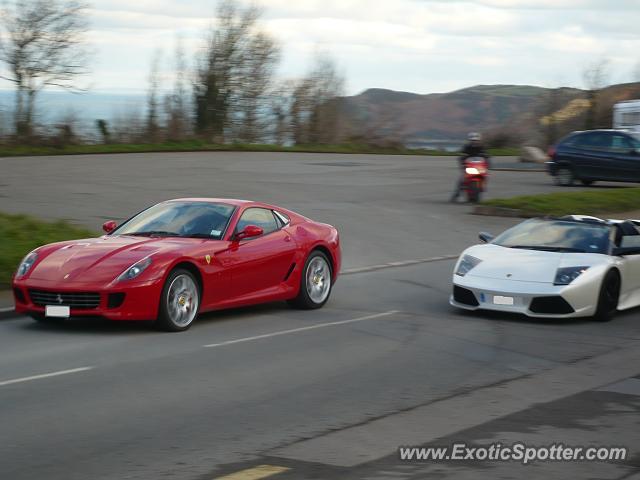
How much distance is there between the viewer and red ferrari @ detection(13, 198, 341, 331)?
10945 millimetres

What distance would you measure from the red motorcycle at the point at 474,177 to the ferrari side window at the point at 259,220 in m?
15.1

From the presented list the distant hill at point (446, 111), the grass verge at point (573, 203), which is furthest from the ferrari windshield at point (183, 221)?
the distant hill at point (446, 111)

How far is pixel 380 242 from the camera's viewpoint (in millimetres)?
20906

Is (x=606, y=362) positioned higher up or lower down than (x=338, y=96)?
lower down

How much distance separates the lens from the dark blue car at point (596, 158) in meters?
33.0

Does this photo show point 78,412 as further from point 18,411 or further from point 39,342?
point 39,342

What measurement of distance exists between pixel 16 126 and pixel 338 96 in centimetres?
1993

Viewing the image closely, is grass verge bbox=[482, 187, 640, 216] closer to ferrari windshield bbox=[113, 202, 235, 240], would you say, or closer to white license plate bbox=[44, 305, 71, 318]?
ferrari windshield bbox=[113, 202, 235, 240]

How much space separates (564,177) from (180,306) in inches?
964

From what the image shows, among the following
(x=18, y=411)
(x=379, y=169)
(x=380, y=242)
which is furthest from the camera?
(x=379, y=169)

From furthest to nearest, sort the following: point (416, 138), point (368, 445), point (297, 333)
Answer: point (416, 138) → point (297, 333) → point (368, 445)

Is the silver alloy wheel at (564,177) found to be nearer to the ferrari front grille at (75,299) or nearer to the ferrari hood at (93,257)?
the ferrari hood at (93,257)

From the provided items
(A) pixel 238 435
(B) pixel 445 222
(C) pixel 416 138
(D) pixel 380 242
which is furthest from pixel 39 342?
(C) pixel 416 138

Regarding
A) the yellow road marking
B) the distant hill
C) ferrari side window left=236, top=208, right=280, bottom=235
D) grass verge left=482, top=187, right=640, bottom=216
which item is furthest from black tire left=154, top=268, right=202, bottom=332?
the distant hill
